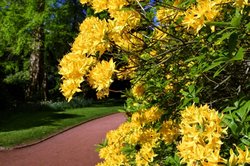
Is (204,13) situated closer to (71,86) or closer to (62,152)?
(71,86)

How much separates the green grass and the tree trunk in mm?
3622

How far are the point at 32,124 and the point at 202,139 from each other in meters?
14.2

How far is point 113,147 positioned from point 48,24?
1959cm

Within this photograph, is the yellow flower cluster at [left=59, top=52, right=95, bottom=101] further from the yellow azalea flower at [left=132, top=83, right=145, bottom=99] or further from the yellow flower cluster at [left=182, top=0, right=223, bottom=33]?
the yellow azalea flower at [left=132, top=83, right=145, bottom=99]

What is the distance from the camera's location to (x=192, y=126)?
1476 millimetres

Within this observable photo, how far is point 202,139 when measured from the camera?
54.4 inches

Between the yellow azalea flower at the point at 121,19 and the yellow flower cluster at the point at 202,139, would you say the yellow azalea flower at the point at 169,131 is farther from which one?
the yellow flower cluster at the point at 202,139

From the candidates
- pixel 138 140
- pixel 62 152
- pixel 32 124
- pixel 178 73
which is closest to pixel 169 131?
pixel 138 140

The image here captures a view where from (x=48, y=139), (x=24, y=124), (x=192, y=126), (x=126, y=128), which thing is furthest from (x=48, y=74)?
(x=192, y=126)

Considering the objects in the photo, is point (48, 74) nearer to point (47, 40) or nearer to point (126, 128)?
point (47, 40)

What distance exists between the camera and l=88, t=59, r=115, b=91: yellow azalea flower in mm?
1845

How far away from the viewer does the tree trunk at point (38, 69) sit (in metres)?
22.6

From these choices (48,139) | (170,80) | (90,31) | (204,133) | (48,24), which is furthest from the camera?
(48,24)

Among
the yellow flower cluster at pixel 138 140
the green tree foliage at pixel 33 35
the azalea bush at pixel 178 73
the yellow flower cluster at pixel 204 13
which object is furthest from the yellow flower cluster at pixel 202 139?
the green tree foliage at pixel 33 35
